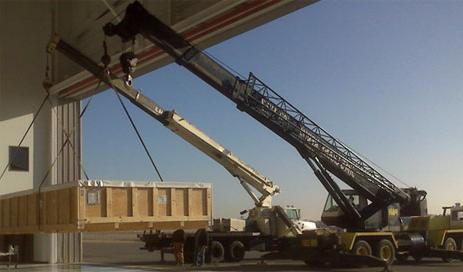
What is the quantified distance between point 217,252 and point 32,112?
8765 millimetres

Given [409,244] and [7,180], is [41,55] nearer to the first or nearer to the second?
[7,180]

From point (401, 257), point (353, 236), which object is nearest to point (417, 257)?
point (401, 257)

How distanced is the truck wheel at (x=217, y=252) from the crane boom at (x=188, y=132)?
247 centimetres

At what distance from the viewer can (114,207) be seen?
10922 mm

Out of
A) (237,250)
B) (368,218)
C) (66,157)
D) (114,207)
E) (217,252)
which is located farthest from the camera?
(237,250)

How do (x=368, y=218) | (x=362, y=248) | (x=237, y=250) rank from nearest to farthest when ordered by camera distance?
1. (x=362, y=248)
2. (x=368, y=218)
3. (x=237, y=250)

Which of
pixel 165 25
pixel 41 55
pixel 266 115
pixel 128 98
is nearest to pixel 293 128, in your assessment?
pixel 266 115

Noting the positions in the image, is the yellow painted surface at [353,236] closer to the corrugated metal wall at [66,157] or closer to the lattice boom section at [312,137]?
the lattice boom section at [312,137]

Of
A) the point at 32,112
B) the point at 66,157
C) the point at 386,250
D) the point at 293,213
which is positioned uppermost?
the point at 32,112

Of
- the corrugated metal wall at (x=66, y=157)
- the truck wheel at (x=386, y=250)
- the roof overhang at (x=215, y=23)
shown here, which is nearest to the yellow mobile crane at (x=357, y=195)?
the truck wheel at (x=386, y=250)

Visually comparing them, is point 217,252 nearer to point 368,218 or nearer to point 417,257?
point 368,218

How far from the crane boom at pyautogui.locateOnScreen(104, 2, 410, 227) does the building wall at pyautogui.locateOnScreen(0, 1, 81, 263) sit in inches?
245

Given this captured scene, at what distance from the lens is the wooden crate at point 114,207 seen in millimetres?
10648

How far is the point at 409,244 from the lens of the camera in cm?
2228
